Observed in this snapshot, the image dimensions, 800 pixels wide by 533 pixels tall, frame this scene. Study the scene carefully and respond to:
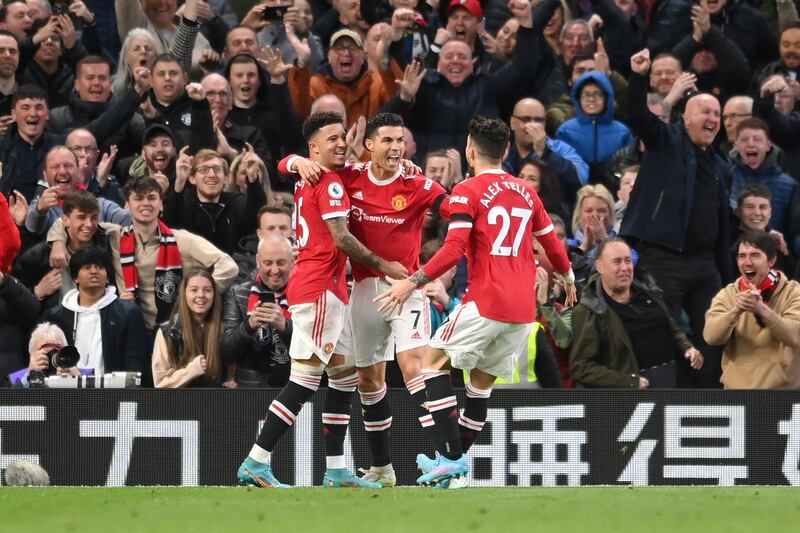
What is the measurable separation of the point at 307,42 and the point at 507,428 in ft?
18.3

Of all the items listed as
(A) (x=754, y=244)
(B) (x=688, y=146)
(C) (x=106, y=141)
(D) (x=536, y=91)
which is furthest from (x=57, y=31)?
(A) (x=754, y=244)

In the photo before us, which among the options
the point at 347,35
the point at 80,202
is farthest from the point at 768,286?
the point at 80,202

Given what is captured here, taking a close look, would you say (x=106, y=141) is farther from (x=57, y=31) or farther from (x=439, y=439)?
(x=439, y=439)

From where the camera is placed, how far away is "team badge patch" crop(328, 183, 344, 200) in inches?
378

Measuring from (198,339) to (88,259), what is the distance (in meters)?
1.15

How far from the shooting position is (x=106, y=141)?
14.8m

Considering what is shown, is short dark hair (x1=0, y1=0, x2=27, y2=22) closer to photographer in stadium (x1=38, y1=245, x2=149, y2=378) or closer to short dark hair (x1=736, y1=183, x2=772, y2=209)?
photographer in stadium (x1=38, y1=245, x2=149, y2=378)

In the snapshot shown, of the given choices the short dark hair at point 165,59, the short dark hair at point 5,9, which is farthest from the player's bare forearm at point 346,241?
the short dark hair at point 5,9

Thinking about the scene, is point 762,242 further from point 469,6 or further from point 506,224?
point 469,6

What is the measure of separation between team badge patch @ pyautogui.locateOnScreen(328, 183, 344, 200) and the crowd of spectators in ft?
4.11

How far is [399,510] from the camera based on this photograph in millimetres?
8164

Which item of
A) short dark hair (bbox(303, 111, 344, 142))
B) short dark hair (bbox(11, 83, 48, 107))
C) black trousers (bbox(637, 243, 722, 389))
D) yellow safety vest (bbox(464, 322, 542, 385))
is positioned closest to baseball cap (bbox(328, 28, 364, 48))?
short dark hair (bbox(11, 83, 48, 107))

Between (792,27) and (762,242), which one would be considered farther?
(792,27)

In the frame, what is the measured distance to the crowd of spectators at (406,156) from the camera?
12.3 metres
